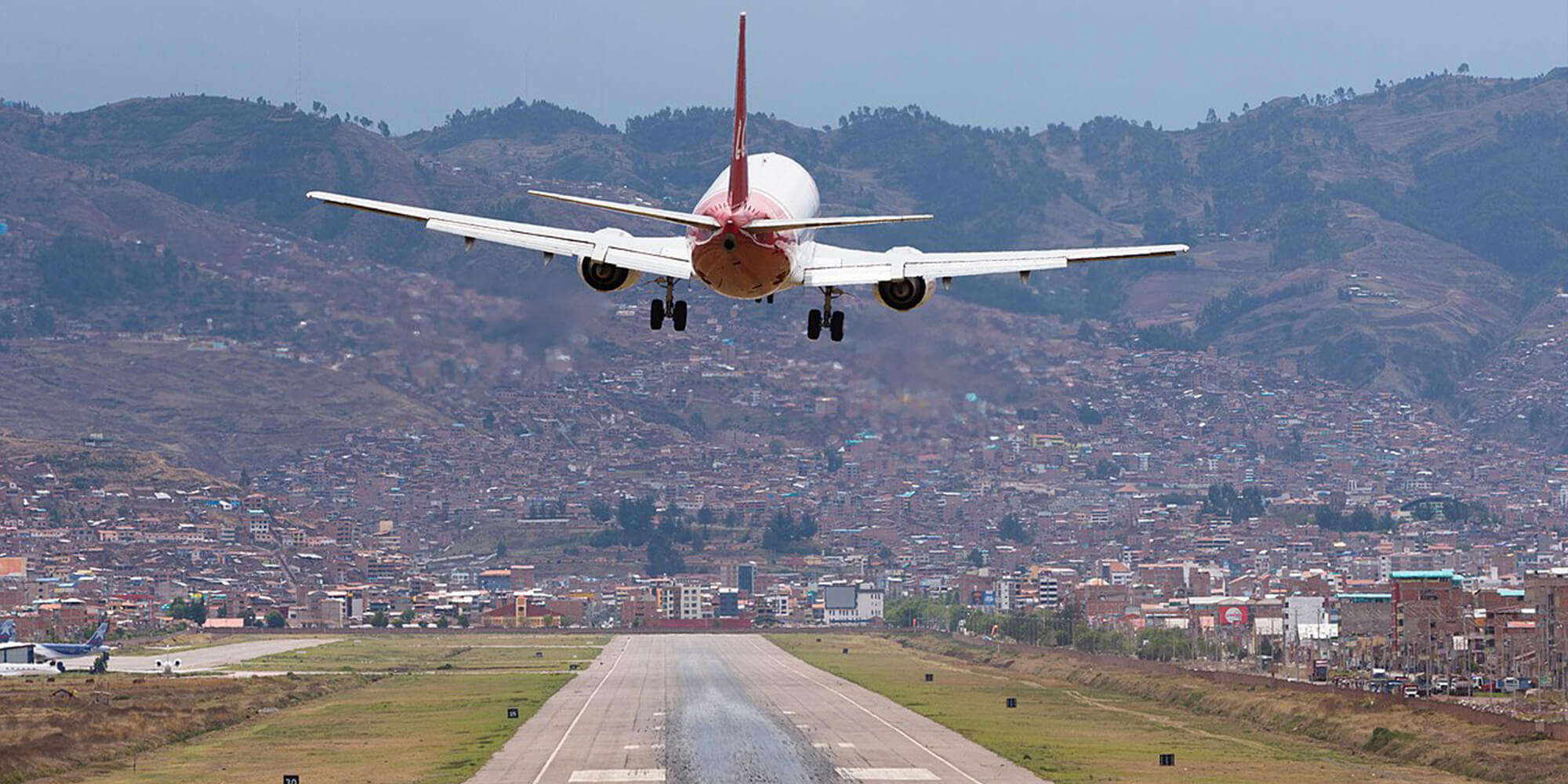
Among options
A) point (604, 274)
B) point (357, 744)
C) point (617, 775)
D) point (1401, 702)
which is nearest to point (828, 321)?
point (604, 274)

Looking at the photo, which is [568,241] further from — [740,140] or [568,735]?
[568,735]

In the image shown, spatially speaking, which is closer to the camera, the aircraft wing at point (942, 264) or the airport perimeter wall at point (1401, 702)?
the aircraft wing at point (942, 264)

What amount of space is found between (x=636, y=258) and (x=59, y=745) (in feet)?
212

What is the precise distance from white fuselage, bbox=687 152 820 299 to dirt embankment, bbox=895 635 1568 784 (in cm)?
5384

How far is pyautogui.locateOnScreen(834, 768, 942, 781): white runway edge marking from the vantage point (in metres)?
110

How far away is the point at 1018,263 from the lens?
71.4 m

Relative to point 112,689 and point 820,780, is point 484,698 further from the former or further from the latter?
point 820,780

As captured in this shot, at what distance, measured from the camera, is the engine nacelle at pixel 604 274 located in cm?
7206

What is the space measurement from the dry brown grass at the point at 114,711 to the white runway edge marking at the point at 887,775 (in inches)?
1503

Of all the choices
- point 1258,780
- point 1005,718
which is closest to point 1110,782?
point 1258,780

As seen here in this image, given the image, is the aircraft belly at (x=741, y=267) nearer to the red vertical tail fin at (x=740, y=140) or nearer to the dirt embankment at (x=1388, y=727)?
the red vertical tail fin at (x=740, y=140)

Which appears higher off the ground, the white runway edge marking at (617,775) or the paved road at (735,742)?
the paved road at (735,742)

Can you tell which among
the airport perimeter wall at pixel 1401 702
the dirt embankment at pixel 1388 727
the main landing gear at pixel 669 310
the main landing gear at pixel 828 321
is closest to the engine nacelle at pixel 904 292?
the main landing gear at pixel 828 321

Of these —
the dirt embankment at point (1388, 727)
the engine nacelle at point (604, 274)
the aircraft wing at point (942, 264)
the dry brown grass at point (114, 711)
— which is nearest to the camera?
the aircraft wing at point (942, 264)
